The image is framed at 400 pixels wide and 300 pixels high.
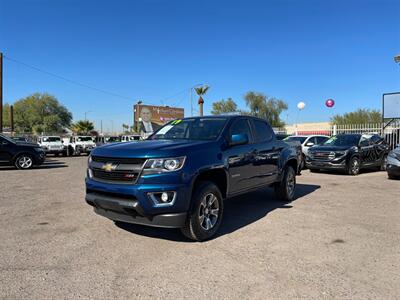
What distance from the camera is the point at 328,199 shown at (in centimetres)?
820

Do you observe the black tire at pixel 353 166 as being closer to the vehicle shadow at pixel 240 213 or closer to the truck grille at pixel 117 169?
the vehicle shadow at pixel 240 213

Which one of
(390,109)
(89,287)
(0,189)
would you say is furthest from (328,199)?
(390,109)

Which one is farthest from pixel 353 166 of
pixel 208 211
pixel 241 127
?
pixel 208 211

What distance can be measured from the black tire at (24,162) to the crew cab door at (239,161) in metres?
12.8

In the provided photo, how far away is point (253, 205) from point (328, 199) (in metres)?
1.97

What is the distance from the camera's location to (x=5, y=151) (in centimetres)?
1529

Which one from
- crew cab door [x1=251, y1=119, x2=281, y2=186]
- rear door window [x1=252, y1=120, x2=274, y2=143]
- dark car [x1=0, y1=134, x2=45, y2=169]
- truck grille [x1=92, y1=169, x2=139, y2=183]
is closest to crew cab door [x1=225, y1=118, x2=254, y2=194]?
crew cab door [x1=251, y1=119, x2=281, y2=186]

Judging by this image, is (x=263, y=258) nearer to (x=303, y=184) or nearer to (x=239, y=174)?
(x=239, y=174)

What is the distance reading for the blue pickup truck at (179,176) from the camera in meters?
4.57

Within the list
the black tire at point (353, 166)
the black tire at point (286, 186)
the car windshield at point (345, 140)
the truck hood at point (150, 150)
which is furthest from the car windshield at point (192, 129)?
the car windshield at point (345, 140)

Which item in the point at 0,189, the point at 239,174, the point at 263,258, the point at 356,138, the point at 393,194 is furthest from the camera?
the point at 356,138

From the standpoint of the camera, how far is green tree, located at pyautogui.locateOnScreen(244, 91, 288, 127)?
65250 mm

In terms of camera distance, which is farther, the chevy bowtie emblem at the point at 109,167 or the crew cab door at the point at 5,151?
the crew cab door at the point at 5,151

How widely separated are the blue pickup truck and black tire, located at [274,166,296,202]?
154 centimetres
